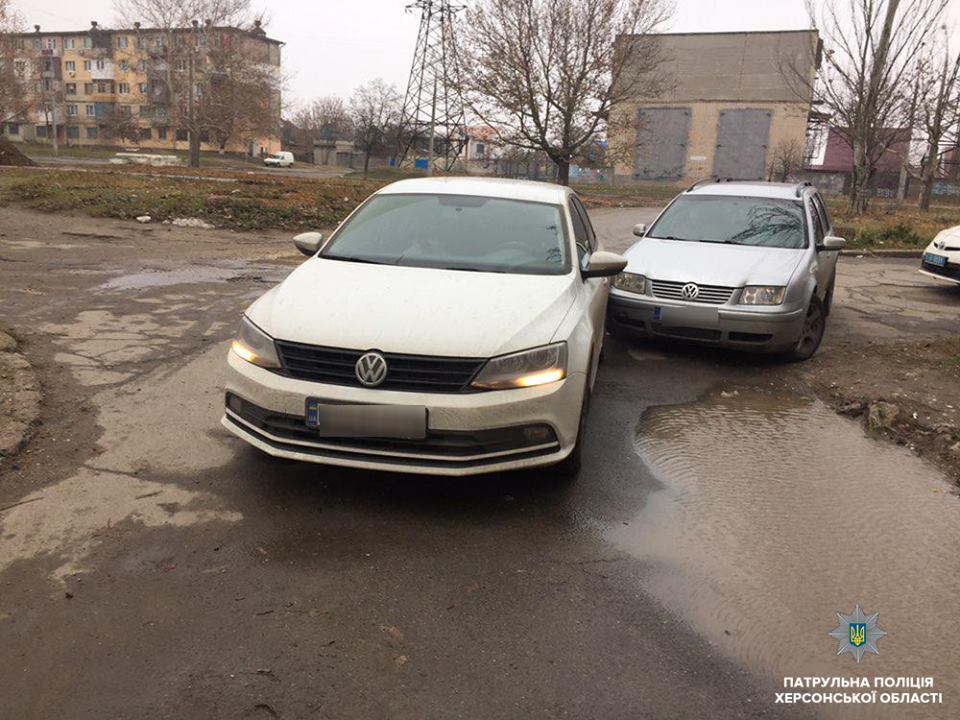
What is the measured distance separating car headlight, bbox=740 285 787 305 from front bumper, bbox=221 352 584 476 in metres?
3.23

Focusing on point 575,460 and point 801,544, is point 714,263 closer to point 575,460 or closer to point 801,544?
point 575,460

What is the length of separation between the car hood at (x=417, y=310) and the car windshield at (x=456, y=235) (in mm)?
221

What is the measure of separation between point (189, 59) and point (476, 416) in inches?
1753

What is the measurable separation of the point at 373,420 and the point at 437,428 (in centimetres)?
29

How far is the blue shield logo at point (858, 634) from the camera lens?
2.75m

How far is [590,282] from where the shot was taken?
4828 millimetres

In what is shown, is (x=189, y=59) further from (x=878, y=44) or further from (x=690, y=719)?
(x=690, y=719)

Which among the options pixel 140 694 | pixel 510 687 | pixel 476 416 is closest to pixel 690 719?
pixel 510 687

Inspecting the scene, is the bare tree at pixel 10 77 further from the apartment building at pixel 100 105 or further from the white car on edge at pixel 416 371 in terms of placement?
the white car on edge at pixel 416 371

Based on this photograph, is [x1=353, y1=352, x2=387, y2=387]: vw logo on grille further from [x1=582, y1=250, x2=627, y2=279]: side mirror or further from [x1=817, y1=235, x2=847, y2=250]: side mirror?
[x1=817, y1=235, x2=847, y2=250]: side mirror

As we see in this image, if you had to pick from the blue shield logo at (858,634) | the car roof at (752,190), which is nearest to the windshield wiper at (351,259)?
the blue shield logo at (858,634)

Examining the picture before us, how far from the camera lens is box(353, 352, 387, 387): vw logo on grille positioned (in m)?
3.37

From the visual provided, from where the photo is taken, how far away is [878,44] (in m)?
19.8

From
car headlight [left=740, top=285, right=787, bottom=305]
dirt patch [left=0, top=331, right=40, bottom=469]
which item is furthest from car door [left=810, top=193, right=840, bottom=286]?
dirt patch [left=0, top=331, right=40, bottom=469]
